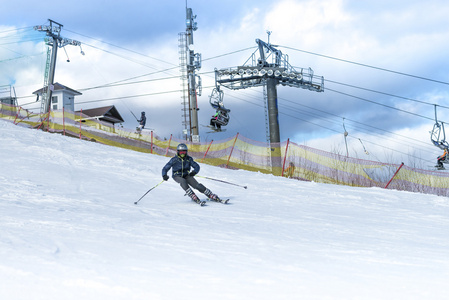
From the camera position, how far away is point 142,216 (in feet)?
26.3

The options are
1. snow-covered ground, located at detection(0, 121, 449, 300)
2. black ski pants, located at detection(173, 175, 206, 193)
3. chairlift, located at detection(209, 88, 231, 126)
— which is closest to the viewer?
snow-covered ground, located at detection(0, 121, 449, 300)

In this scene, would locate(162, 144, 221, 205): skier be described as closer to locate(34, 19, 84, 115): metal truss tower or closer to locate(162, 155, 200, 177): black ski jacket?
locate(162, 155, 200, 177): black ski jacket

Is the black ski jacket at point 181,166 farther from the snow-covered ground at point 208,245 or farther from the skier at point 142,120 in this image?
the skier at point 142,120

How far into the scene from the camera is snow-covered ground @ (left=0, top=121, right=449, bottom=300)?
393cm

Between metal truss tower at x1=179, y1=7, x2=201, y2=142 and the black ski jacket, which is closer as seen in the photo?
the black ski jacket

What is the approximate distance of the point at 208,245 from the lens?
18.5 ft

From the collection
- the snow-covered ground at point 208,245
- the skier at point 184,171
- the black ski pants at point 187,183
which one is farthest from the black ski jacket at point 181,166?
the snow-covered ground at point 208,245

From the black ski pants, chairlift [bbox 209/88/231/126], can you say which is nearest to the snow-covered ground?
the black ski pants

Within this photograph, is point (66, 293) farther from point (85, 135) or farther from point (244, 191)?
point (85, 135)

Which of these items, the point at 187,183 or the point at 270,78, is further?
the point at 270,78

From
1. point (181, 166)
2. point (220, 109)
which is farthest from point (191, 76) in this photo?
point (181, 166)

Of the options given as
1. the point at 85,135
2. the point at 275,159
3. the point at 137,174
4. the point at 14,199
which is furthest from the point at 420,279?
the point at 85,135

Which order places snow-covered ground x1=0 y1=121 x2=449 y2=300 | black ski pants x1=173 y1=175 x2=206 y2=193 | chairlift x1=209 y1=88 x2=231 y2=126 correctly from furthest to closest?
chairlift x1=209 y1=88 x2=231 y2=126, black ski pants x1=173 y1=175 x2=206 y2=193, snow-covered ground x1=0 y1=121 x2=449 y2=300

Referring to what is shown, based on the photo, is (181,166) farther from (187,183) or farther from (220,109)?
(220,109)
